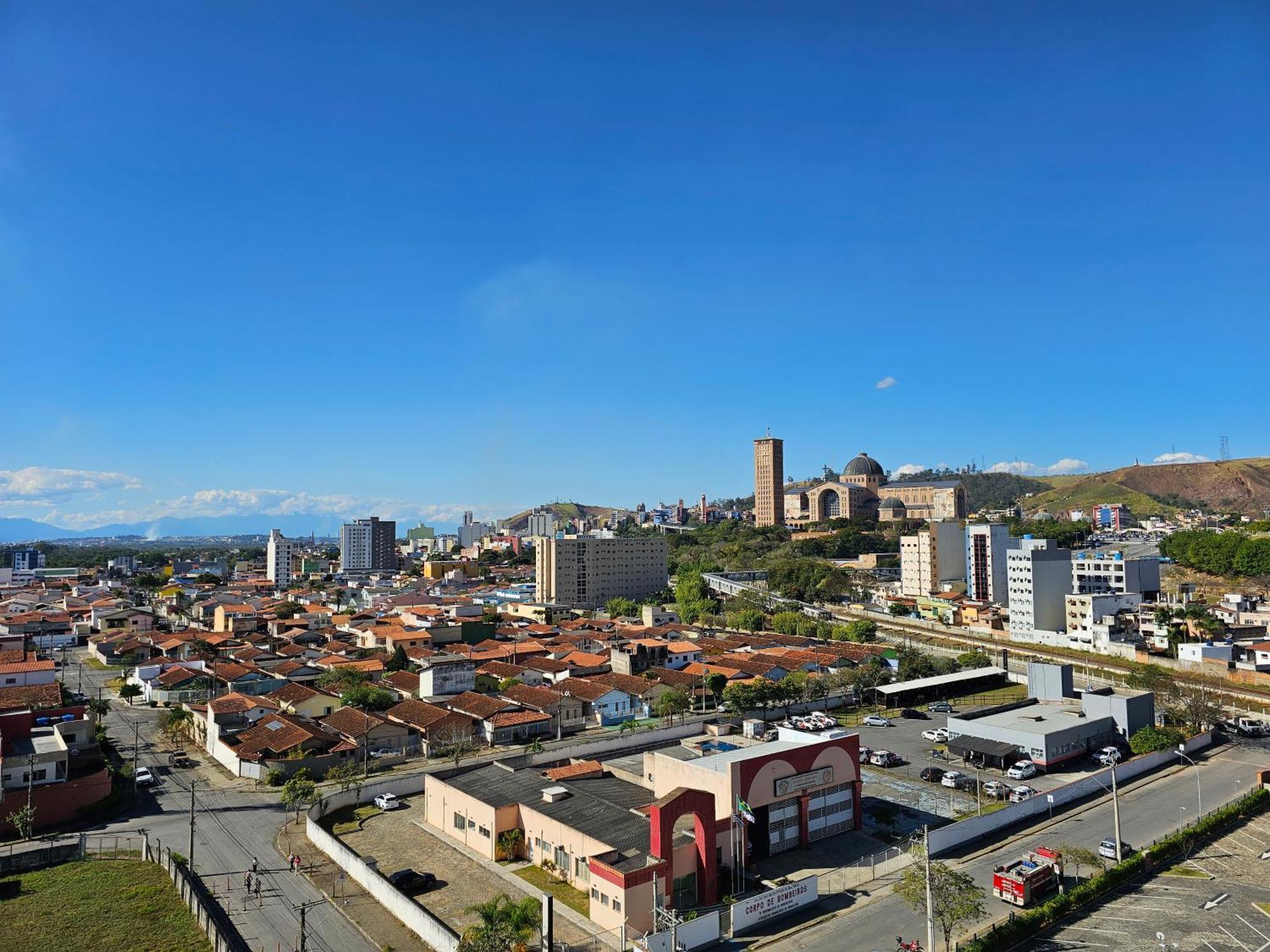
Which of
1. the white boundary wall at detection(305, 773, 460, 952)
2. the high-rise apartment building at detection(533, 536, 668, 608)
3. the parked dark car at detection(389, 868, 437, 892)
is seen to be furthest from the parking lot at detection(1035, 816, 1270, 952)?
the high-rise apartment building at detection(533, 536, 668, 608)

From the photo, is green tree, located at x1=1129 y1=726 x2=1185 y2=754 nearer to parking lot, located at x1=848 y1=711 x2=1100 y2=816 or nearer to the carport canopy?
parking lot, located at x1=848 y1=711 x2=1100 y2=816

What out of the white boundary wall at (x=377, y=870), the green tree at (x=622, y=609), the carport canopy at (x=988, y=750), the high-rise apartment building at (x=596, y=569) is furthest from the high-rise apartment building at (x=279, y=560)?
the carport canopy at (x=988, y=750)

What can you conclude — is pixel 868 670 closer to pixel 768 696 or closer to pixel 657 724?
pixel 768 696

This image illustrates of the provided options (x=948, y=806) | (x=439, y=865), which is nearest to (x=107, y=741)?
(x=439, y=865)

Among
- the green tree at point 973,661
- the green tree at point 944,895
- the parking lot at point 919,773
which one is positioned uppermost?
the green tree at point 944,895

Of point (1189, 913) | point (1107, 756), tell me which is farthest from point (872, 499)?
point (1189, 913)

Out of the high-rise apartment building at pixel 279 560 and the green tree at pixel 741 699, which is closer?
the green tree at pixel 741 699

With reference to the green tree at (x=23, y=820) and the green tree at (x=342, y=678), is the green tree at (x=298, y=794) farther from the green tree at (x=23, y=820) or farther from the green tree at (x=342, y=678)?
the green tree at (x=342, y=678)
